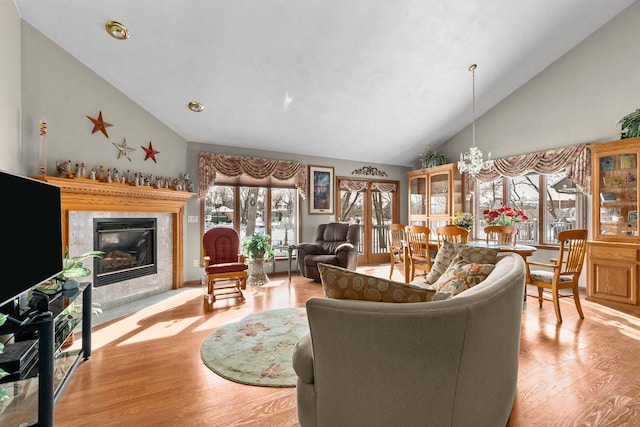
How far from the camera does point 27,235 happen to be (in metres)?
1.76

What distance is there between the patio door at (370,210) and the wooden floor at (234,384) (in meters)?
3.76

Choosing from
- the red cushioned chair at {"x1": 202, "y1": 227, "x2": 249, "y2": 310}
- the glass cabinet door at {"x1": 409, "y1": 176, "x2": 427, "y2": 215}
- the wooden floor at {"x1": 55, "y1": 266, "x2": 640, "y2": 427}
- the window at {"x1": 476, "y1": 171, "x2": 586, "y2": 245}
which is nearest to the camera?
the wooden floor at {"x1": 55, "y1": 266, "x2": 640, "y2": 427}

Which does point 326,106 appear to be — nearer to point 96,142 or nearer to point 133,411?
point 96,142

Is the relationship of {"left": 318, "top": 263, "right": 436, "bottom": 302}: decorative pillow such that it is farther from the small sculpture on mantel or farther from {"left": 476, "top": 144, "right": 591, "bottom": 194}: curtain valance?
{"left": 476, "top": 144, "right": 591, "bottom": 194}: curtain valance

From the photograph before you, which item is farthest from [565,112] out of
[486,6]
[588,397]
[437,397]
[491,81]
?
[437,397]

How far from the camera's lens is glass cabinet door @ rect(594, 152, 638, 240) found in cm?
378

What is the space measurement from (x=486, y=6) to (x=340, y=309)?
398 cm

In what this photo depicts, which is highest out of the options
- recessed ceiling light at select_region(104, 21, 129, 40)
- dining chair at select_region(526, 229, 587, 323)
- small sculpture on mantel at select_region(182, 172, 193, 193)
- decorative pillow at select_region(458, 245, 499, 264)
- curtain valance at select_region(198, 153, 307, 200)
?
recessed ceiling light at select_region(104, 21, 129, 40)

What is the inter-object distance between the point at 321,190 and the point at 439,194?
247 cm

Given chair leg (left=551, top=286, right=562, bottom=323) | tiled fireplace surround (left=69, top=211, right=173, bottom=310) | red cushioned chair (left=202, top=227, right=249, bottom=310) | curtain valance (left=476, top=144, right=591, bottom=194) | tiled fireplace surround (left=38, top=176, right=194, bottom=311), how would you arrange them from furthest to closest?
curtain valance (left=476, top=144, right=591, bottom=194) → red cushioned chair (left=202, top=227, right=249, bottom=310) → tiled fireplace surround (left=69, top=211, right=173, bottom=310) → tiled fireplace surround (left=38, top=176, right=194, bottom=311) → chair leg (left=551, top=286, right=562, bottom=323)

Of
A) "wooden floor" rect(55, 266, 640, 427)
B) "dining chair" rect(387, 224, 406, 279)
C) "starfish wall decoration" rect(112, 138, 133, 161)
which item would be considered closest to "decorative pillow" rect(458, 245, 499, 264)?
"wooden floor" rect(55, 266, 640, 427)

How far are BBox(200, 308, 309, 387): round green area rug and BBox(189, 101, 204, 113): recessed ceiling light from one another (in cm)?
287

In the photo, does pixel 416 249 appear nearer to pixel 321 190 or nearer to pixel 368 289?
pixel 321 190

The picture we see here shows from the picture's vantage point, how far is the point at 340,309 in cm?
121
